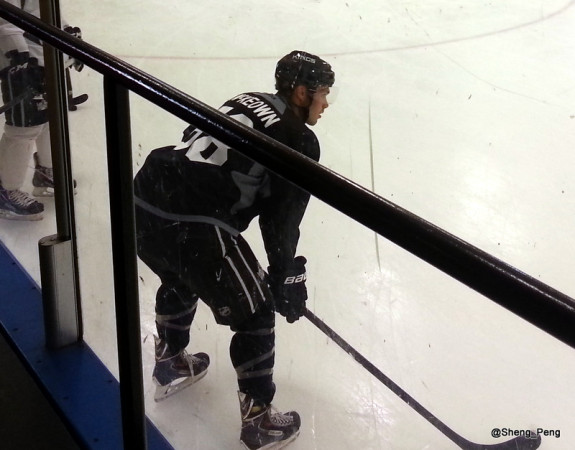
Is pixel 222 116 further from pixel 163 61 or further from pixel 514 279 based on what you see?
pixel 163 61

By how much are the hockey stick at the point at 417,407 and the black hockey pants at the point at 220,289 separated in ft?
0.40

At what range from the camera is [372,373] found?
128 cm

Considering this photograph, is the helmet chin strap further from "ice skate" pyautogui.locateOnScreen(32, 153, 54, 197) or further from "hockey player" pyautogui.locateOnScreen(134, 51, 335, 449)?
"ice skate" pyautogui.locateOnScreen(32, 153, 54, 197)

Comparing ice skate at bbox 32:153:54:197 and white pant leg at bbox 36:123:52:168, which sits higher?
white pant leg at bbox 36:123:52:168

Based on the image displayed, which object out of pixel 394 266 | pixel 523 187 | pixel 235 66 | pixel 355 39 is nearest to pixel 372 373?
pixel 394 266

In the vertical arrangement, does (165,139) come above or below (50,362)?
above

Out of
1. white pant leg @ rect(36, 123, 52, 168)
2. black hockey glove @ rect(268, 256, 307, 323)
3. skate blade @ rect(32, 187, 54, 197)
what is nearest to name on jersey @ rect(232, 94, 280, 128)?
black hockey glove @ rect(268, 256, 307, 323)

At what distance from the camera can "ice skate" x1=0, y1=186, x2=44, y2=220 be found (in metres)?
1.49

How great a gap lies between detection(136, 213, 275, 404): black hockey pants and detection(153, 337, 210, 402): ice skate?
4cm

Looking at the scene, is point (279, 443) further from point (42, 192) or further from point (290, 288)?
point (42, 192)

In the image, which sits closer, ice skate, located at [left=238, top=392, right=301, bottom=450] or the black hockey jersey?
the black hockey jersey

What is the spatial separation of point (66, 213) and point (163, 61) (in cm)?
190

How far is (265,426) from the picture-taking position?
109 cm

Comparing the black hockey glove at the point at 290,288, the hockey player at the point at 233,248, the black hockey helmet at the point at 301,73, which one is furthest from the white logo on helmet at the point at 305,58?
the black hockey glove at the point at 290,288
